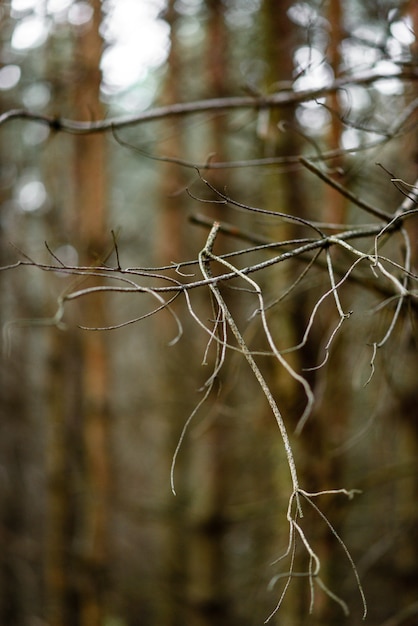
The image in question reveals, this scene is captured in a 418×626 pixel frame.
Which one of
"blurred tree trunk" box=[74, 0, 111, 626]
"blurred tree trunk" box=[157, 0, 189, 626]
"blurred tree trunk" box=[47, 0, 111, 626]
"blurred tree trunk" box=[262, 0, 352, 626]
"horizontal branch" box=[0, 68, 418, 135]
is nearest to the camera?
"horizontal branch" box=[0, 68, 418, 135]

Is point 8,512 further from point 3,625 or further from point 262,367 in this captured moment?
point 262,367

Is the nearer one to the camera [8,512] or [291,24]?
[291,24]

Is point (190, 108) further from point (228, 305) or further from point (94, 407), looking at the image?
point (228, 305)

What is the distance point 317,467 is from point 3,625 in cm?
690

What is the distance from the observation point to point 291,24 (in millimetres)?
4277

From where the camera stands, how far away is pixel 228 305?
646 centimetres

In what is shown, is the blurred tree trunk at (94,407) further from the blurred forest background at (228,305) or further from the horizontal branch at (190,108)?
the horizontal branch at (190,108)

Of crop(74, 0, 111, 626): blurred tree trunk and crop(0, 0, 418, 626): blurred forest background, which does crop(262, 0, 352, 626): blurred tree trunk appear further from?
crop(74, 0, 111, 626): blurred tree trunk

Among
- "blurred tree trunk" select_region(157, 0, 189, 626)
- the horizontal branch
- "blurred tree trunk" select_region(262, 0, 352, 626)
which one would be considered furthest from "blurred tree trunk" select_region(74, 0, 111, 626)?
the horizontal branch

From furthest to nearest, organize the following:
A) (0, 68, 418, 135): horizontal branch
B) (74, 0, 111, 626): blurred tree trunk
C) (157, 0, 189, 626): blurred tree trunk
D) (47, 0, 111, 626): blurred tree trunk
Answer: (157, 0, 189, 626): blurred tree trunk
(74, 0, 111, 626): blurred tree trunk
(47, 0, 111, 626): blurred tree trunk
(0, 68, 418, 135): horizontal branch

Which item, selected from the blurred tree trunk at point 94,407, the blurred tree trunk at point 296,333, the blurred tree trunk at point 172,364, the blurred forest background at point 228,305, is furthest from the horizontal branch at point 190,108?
the blurred tree trunk at point 172,364

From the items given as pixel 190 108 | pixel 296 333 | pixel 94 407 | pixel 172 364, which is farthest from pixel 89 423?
pixel 190 108

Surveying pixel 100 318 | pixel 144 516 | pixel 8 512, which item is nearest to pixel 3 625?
pixel 8 512

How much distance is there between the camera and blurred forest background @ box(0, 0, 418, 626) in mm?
2773
